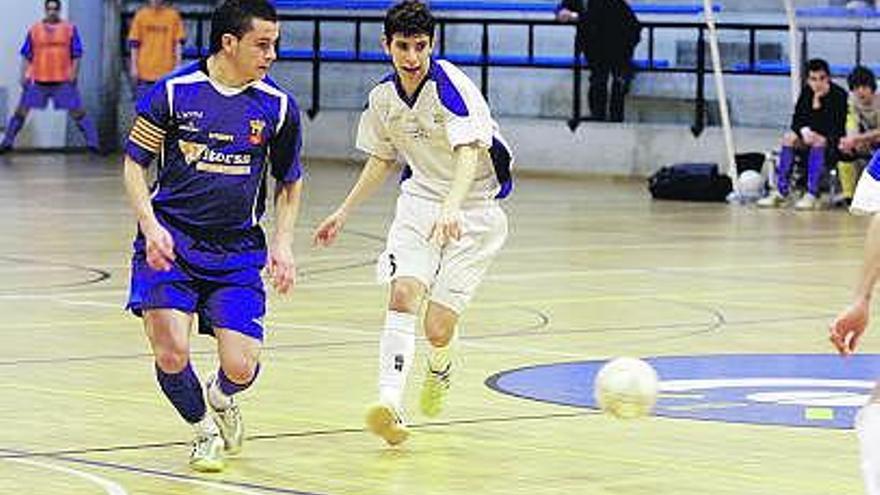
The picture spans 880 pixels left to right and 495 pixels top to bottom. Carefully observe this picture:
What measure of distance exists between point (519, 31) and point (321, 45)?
376cm

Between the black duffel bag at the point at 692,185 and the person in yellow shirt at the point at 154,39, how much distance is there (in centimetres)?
1037

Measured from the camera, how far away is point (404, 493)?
330 inches

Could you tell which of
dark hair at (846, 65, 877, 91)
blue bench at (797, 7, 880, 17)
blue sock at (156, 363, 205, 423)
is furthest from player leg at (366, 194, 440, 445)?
blue bench at (797, 7, 880, 17)

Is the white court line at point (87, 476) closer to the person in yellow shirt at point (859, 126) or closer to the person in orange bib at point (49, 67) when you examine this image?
the person in yellow shirt at point (859, 126)

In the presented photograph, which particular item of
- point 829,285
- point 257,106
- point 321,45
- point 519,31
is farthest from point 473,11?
point 257,106

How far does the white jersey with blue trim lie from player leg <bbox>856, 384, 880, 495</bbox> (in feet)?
12.0

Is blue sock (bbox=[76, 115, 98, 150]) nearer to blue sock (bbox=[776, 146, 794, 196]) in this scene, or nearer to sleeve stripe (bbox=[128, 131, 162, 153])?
blue sock (bbox=[776, 146, 794, 196])

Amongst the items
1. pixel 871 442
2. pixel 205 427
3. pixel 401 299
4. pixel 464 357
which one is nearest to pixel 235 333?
pixel 205 427

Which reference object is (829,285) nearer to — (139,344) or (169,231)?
(139,344)

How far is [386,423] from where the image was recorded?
9.38 m

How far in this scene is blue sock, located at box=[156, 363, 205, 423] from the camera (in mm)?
8992

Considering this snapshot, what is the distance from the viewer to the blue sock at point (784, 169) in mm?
28141

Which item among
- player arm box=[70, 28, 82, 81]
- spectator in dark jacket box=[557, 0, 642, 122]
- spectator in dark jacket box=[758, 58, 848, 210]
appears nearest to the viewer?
spectator in dark jacket box=[758, 58, 848, 210]

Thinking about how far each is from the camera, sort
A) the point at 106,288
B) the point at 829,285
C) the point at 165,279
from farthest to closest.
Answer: the point at 829,285 → the point at 106,288 → the point at 165,279
